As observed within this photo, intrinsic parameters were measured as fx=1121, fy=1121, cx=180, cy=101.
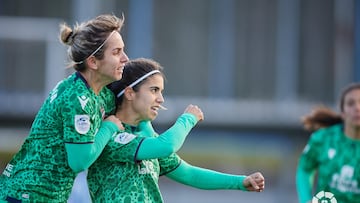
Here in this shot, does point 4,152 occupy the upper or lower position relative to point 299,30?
lower

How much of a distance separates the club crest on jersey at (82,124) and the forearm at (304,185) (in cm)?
270

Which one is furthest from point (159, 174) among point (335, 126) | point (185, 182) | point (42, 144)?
point (335, 126)

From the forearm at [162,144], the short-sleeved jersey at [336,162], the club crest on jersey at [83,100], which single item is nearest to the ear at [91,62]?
the club crest on jersey at [83,100]

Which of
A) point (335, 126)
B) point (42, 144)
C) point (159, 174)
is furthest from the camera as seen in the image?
point (335, 126)

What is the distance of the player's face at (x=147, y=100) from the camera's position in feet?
16.8

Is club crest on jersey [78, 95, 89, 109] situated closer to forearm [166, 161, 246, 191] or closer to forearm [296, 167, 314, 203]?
forearm [166, 161, 246, 191]

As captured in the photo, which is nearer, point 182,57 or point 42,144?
point 42,144

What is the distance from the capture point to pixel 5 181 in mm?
5023

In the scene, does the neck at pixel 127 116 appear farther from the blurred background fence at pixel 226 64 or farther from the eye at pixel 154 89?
the blurred background fence at pixel 226 64

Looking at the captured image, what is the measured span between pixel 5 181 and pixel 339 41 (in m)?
8.88

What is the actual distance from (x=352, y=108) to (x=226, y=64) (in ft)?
19.5

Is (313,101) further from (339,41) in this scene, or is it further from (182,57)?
(182,57)

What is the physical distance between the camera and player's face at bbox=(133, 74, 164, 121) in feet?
16.8

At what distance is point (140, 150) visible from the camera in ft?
16.4
